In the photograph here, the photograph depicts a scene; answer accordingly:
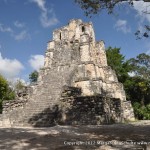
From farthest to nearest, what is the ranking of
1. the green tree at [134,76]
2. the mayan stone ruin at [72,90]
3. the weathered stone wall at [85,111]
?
1. the green tree at [134,76]
2. the mayan stone ruin at [72,90]
3. the weathered stone wall at [85,111]

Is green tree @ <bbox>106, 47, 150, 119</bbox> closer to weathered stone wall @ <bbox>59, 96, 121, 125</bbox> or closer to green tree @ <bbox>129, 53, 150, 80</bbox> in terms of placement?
green tree @ <bbox>129, 53, 150, 80</bbox>

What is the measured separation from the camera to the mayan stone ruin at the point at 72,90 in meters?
12.9

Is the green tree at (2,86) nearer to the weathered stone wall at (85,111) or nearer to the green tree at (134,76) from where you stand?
the green tree at (134,76)

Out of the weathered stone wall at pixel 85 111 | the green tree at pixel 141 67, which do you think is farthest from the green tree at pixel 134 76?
the weathered stone wall at pixel 85 111

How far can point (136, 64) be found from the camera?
32.5 m

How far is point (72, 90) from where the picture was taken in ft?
46.0

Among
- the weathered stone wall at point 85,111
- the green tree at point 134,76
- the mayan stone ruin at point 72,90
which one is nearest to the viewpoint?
the weathered stone wall at point 85,111

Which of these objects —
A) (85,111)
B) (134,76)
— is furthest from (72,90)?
(134,76)

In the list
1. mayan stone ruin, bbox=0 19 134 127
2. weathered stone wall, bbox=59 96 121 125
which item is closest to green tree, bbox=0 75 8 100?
mayan stone ruin, bbox=0 19 134 127

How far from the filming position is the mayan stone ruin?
12.9 metres

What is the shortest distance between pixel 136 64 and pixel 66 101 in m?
21.6

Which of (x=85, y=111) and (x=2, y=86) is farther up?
(x=2, y=86)

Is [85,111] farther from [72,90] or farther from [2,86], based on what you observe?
[2,86]

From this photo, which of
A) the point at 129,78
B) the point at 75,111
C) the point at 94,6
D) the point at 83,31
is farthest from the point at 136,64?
the point at 94,6
